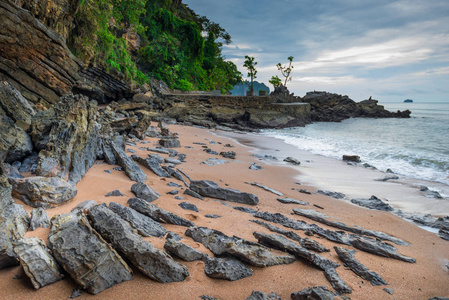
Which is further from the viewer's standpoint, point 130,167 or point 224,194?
point 130,167

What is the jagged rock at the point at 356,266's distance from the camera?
292 cm

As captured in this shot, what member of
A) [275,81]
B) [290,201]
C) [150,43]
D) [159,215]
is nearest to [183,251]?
[159,215]

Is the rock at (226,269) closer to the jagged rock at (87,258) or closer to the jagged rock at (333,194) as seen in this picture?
the jagged rock at (87,258)

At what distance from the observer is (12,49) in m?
8.34

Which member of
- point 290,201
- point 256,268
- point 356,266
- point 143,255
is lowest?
point 290,201

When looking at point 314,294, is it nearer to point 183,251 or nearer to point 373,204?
point 183,251

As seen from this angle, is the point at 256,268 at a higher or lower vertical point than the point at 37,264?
lower

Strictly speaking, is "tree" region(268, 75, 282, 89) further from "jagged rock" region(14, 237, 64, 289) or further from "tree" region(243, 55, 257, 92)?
"jagged rock" region(14, 237, 64, 289)

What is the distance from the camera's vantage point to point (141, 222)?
3234 mm

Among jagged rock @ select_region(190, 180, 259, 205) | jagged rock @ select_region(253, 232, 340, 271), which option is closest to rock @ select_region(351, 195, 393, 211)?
jagged rock @ select_region(190, 180, 259, 205)

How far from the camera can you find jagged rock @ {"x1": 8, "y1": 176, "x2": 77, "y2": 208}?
130 inches

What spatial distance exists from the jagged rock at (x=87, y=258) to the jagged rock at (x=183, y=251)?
1.58 feet

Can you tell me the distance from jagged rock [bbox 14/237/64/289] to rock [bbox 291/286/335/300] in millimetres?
2078

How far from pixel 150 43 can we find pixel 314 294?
32.3 meters
